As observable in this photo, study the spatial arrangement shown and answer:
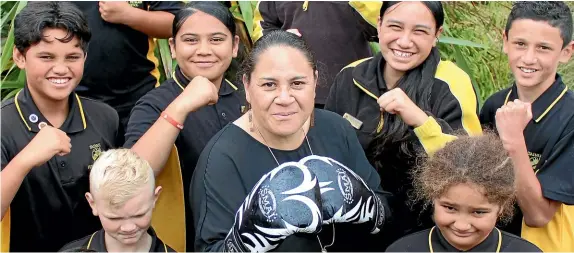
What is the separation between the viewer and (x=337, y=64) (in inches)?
147

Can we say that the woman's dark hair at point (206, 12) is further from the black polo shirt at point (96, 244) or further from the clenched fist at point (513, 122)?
the clenched fist at point (513, 122)

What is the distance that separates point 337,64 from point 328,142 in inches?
45.1

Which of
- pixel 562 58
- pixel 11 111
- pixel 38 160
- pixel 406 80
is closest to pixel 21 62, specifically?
pixel 11 111

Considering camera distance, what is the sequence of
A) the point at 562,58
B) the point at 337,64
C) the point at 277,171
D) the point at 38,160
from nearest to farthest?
the point at 277,171, the point at 38,160, the point at 562,58, the point at 337,64

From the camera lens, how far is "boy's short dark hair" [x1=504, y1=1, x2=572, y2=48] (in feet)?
9.66

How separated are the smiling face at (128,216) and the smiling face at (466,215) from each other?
2.76 ft

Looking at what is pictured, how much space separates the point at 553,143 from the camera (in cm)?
281

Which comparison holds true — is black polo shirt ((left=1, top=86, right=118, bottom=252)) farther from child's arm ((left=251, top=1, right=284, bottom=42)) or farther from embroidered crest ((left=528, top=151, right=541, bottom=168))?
embroidered crest ((left=528, top=151, right=541, bottom=168))

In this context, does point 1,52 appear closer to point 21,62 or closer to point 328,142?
point 21,62

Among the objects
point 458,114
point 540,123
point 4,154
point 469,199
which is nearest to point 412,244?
point 469,199

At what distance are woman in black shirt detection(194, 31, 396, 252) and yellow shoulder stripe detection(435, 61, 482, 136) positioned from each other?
1.39 ft

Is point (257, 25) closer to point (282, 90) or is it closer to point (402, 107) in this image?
point (402, 107)

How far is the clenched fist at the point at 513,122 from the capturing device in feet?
8.71

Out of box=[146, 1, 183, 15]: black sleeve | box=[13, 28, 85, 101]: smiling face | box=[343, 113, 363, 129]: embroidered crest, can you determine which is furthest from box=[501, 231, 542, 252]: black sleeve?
box=[146, 1, 183, 15]: black sleeve
